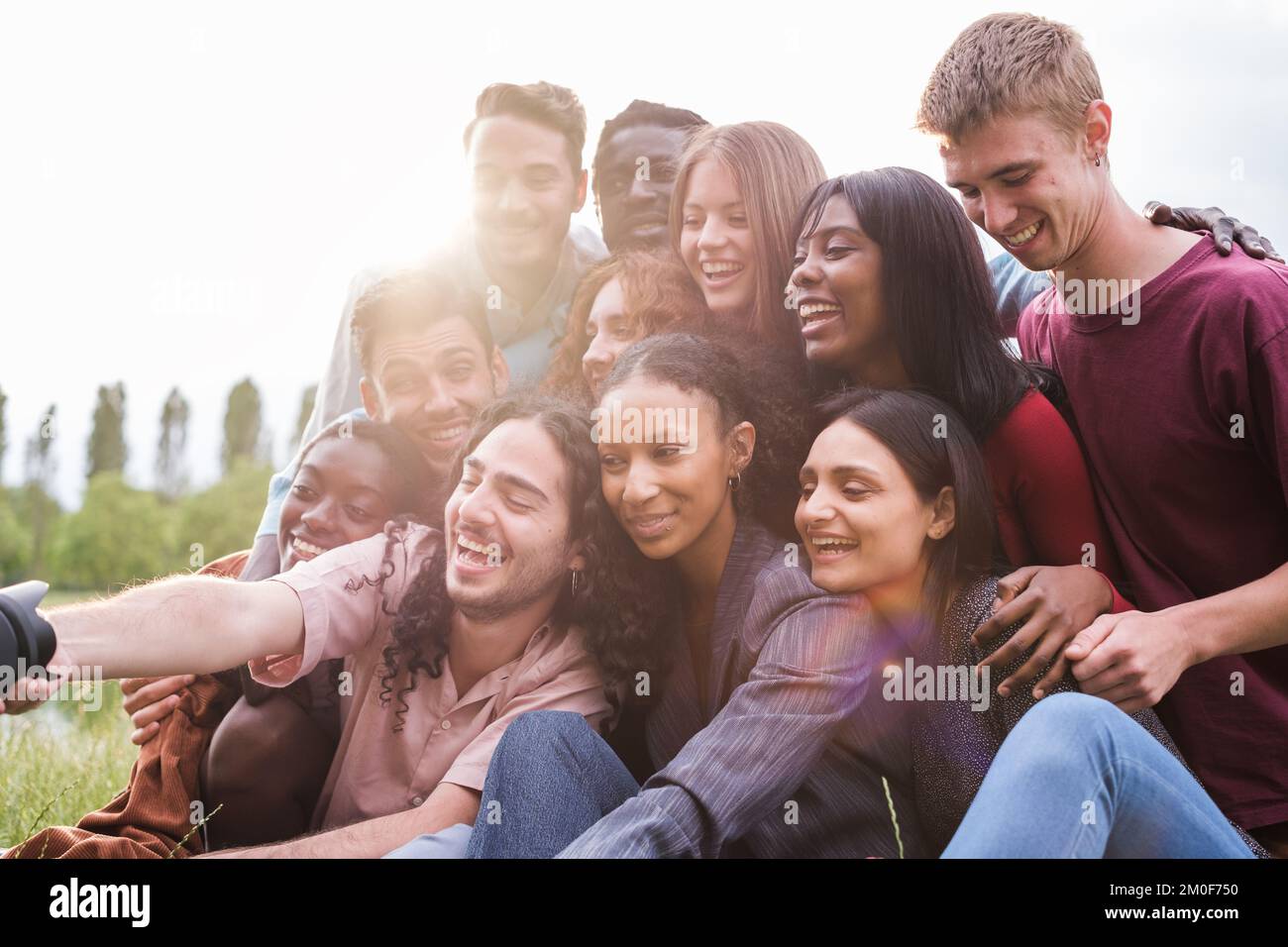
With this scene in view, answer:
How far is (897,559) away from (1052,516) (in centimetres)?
42

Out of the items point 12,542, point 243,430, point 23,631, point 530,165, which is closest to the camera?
point 23,631

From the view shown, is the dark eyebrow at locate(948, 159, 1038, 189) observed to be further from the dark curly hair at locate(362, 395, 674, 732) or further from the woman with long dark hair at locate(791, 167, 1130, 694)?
the dark curly hair at locate(362, 395, 674, 732)

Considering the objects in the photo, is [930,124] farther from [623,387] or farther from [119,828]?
[119,828]

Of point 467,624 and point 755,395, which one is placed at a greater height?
point 755,395

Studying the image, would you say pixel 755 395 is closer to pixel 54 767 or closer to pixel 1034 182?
Result: pixel 1034 182

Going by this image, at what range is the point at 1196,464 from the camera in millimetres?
2781

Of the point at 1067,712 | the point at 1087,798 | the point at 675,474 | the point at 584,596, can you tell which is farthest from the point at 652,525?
the point at 1087,798

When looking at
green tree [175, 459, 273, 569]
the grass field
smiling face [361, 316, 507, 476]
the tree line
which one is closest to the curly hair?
smiling face [361, 316, 507, 476]

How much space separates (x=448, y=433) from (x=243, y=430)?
6867 mm

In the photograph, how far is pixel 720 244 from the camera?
328cm

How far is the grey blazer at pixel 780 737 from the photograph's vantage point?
266cm

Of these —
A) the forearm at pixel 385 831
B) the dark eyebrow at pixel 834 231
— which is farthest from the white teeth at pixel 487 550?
the dark eyebrow at pixel 834 231

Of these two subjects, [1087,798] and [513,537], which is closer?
[1087,798]

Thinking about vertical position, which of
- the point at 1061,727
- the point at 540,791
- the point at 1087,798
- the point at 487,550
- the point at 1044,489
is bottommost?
the point at 540,791
